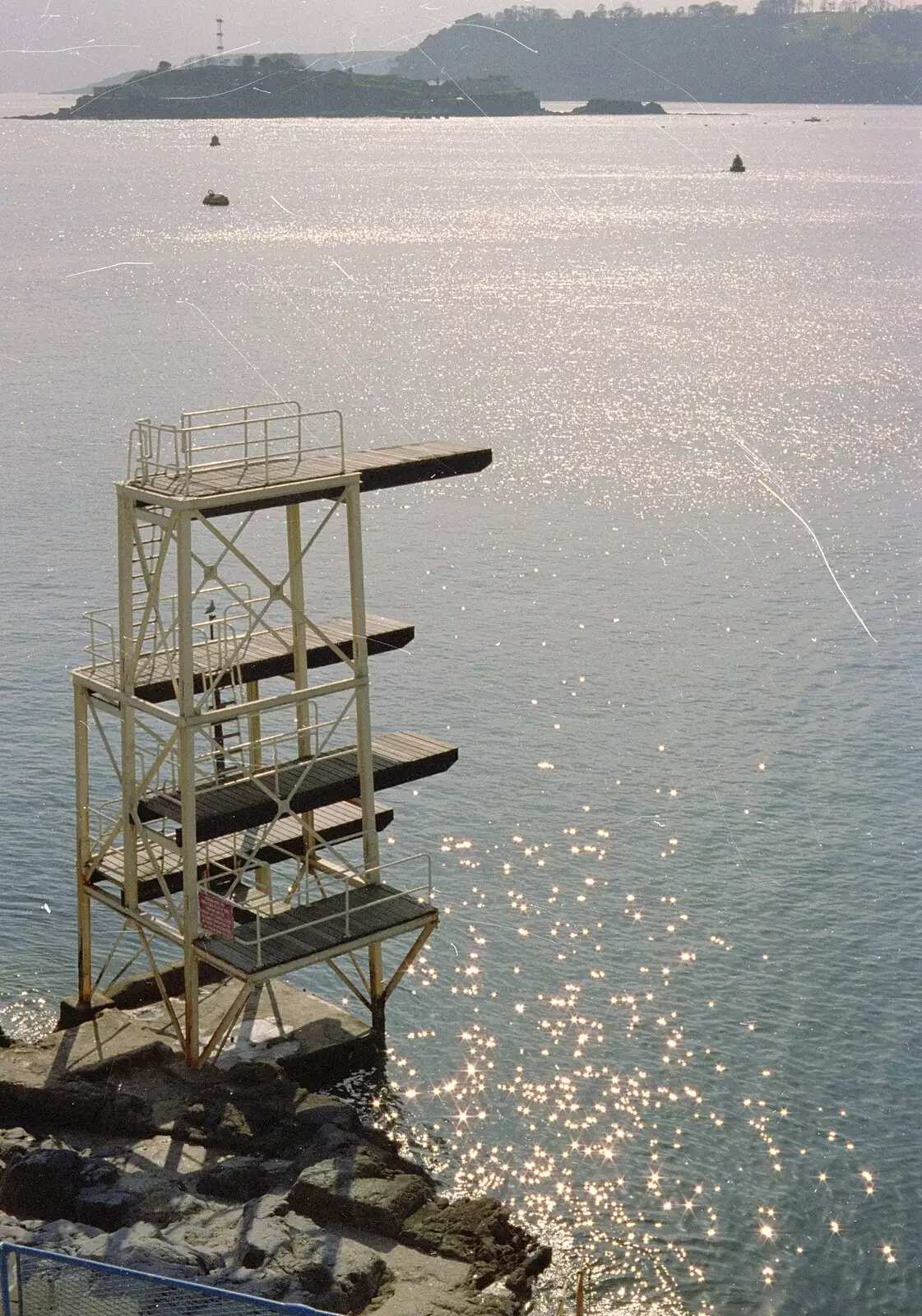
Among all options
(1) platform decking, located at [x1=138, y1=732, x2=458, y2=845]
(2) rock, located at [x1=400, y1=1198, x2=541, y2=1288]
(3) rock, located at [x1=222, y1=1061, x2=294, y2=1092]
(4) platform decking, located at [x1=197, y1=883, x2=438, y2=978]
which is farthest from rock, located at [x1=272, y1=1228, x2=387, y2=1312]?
(1) platform decking, located at [x1=138, y1=732, x2=458, y2=845]

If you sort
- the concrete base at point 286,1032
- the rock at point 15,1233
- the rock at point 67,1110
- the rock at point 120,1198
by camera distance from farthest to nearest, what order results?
the concrete base at point 286,1032 → the rock at point 67,1110 → the rock at point 120,1198 → the rock at point 15,1233

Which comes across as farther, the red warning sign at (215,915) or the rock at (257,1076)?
the red warning sign at (215,915)

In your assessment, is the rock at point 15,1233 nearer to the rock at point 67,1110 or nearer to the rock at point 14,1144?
the rock at point 14,1144

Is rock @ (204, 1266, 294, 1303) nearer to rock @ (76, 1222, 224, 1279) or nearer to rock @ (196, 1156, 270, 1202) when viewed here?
rock @ (76, 1222, 224, 1279)

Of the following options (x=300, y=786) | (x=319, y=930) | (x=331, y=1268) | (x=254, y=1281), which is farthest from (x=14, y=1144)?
(x=300, y=786)

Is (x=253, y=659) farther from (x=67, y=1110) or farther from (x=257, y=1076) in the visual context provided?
(x=67, y=1110)

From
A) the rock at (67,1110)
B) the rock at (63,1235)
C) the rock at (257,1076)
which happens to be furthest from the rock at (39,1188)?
the rock at (257,1076)
